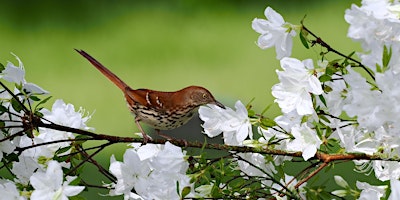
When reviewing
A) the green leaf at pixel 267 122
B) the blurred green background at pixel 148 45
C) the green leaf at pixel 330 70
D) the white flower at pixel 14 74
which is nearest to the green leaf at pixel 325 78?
the green leaf at pixel 330 70

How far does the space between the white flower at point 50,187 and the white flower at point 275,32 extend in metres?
0.30

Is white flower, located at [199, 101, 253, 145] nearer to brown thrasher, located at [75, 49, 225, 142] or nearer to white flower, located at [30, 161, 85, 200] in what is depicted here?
white flower, located at [30, 161, 85, 200]

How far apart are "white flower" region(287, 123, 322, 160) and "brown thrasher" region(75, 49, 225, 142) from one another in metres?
0.58

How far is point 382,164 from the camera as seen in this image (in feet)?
3.92

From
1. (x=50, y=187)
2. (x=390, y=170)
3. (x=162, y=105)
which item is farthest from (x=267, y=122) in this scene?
(x=162, y=105)

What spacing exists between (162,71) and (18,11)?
118 centimetres

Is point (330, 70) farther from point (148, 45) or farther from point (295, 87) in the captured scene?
point (148, 45)

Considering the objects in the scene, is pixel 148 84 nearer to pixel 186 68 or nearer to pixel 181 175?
pixel 186 68

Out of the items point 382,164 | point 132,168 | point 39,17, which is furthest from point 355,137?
point 39,17

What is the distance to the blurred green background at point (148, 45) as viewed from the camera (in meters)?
4.45

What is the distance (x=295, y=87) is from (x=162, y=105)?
66cm

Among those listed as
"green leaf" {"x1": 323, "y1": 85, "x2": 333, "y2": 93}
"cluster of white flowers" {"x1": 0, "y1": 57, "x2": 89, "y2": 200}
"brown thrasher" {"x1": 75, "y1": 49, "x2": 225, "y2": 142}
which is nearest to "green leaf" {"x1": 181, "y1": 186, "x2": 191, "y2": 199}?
"cluster of white flowers" {"x1": 0, "y1": 57, "x2": 89, "y2": 200}

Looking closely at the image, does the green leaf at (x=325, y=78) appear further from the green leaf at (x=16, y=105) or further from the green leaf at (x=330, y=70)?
the green leaf at (x=16, y=105)

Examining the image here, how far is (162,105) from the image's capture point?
5.66ft
